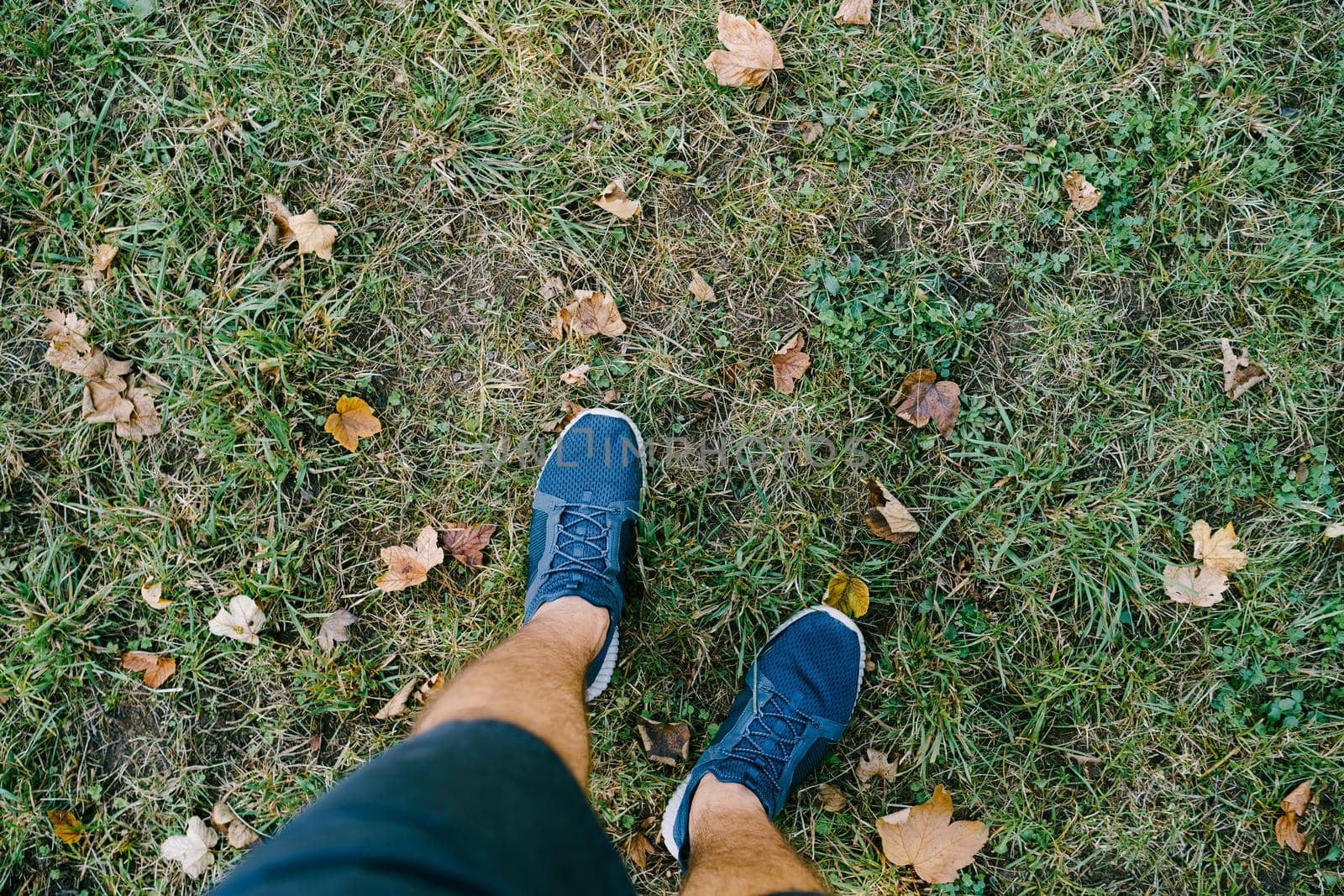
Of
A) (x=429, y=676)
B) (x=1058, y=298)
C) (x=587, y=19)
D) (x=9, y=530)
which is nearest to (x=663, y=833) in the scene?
(x=429, y=676)

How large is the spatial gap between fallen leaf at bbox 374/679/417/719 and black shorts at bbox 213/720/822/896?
1.05m

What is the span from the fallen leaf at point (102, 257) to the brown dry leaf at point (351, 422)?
0.92 m

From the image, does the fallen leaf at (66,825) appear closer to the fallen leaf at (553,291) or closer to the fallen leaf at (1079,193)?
the fallen leaf at (553,291)

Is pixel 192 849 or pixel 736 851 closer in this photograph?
pixel 736 851

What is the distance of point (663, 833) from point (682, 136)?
2266 mm

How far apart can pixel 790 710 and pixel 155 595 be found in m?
2.11

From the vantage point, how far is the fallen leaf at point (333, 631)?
253cm

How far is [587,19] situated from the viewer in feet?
8.55

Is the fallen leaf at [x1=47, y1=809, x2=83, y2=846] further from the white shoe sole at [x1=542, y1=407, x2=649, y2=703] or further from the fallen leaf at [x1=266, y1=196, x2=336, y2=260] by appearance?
the fallen leaf at [x1=266, y1=196, x2=336, y2=260]

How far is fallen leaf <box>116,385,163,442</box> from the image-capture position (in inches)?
101

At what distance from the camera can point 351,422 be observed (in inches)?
99.7

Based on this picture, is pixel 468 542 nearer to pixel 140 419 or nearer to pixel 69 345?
pixel 140 419

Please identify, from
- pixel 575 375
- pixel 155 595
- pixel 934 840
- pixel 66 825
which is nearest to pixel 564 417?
pixel 575 375

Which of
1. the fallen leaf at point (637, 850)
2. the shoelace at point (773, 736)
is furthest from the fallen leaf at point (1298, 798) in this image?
the fallen leaf at point (637, 850)
